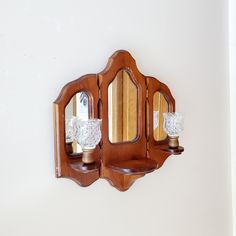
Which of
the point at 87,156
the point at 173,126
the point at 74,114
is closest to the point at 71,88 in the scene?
the point at 74,114

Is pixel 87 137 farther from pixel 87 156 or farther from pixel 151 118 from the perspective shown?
pixel 151 118

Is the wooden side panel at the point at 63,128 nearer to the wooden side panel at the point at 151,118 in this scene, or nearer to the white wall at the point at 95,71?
the white wall at the point at 95,71

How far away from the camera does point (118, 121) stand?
2.92 ft

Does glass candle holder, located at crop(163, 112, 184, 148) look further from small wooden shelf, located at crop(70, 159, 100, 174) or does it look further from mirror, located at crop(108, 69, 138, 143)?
small wooden shelf, located at crop(70, 159, 100, 174)

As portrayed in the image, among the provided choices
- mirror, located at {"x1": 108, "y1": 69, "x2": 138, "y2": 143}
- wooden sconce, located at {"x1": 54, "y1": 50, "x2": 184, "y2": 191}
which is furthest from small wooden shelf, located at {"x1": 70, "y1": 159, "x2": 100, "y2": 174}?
mirror, located at {"x1": 108, "y1": 69, "x2": 138, "y2": 143}

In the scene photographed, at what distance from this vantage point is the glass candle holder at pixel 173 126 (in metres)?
1.00

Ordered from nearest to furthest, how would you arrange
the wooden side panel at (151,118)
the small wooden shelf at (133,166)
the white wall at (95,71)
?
the white wall at (95,71), the small wooden shelf at (133,166), the wooden side panel at (151,118)

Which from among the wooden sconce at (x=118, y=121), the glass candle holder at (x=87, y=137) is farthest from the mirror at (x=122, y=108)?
the glass candle holder at (x=87, y=137)

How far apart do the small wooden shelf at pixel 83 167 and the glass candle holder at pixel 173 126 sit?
0.34 meters

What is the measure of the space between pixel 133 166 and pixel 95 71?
32 centimetres
